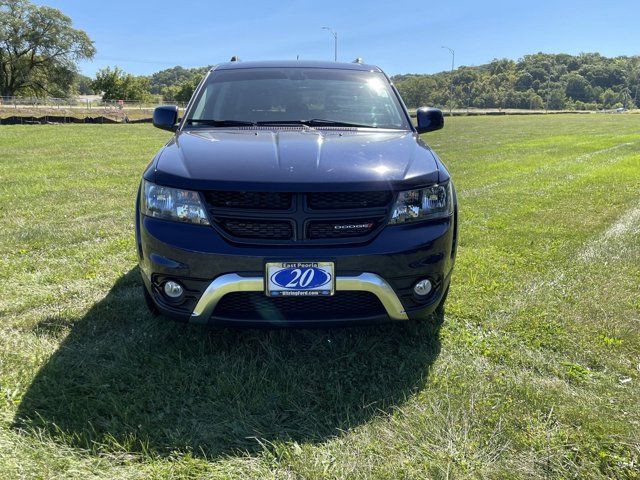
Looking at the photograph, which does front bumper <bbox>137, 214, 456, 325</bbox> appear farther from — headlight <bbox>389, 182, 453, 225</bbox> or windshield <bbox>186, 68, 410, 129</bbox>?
windshield <bbox>186, 68, 410, 129</bbox>

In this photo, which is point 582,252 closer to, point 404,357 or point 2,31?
A: point 404,357

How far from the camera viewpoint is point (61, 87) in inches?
2110

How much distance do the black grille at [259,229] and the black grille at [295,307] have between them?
0.93 ft

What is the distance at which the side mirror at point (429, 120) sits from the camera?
148 inches

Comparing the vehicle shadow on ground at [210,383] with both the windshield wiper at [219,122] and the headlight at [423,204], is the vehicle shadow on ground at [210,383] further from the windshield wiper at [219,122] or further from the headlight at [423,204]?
the windshield wiper at [219,122]

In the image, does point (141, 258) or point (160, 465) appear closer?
point (160, 465)

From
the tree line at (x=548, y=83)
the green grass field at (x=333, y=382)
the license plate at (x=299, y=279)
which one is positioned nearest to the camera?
the green grass field at (x=333, y=382)

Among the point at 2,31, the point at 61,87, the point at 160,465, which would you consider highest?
the point at 2,31

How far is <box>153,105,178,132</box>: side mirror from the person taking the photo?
3.76 m

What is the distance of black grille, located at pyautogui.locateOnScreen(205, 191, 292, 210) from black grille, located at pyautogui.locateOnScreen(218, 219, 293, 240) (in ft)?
0.23

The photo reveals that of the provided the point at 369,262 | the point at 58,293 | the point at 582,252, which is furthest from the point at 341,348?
the point at 582,252

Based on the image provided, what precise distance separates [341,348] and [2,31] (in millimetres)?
58962

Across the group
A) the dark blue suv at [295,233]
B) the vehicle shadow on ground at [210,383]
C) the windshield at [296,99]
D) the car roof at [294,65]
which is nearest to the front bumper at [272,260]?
the dark blue suv at [295,233]

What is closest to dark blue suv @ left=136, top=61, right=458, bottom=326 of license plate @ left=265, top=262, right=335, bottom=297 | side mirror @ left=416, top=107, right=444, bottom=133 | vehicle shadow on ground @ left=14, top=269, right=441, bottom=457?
license plate @ left=265, top=262, right=335, bottom=297
